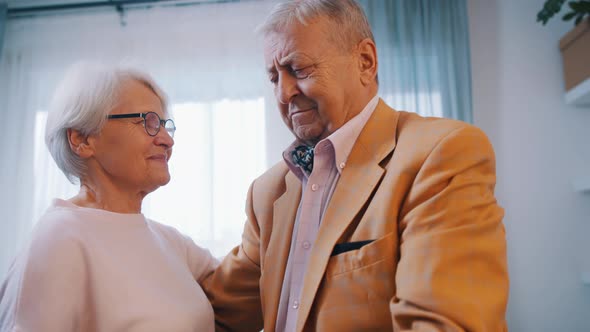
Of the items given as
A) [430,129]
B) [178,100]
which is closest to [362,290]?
[430,129]

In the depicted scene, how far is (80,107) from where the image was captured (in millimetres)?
1284

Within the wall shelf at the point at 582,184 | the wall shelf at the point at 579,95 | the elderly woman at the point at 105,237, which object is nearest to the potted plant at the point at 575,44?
the wall shelf at the point at 579,95

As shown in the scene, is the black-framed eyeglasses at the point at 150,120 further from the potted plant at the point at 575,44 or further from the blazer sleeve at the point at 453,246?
the potted plant at the point at 575,44

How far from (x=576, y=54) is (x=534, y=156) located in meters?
0.64

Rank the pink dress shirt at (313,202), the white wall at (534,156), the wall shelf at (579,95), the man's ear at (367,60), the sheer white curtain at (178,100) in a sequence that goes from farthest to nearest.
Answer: the sheer white curtain at (178,100) → the white wall at (534,156) → the wall shelf at (579,95) → the man's ear at (367,60) → the pink dress shirt at (313,202)

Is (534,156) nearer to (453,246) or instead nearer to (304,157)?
(304,157)

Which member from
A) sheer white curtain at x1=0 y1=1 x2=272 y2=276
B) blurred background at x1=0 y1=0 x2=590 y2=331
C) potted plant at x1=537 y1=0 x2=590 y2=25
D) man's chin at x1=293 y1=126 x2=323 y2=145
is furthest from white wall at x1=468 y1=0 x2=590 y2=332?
man's chin at x1=293 y1=126 x2=323 y2=145

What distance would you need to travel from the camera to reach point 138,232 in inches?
52.5

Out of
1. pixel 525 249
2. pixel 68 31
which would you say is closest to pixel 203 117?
pixel 68 31

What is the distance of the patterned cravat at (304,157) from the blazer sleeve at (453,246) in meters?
0.35

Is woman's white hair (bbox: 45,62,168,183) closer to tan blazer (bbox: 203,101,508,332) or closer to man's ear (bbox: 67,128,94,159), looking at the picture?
man's ear (bbox: 67,128,94,159)

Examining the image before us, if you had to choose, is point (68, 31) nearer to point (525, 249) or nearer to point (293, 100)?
point (293, 100)

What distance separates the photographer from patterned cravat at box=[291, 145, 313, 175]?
1312 millimetres

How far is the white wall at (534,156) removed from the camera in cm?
288
